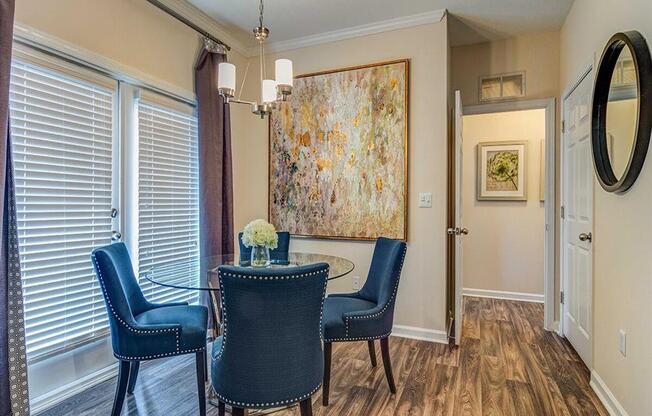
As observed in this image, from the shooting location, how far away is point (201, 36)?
3195 millimetres

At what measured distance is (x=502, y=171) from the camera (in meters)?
4.55

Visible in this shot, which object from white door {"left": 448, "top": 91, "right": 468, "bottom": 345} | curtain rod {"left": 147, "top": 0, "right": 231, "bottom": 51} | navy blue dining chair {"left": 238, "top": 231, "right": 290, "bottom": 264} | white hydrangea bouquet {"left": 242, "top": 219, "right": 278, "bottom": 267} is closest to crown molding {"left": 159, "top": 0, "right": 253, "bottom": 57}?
curtain rod {"left": 147, "top": 0, "right": 231, "bottom": 51}

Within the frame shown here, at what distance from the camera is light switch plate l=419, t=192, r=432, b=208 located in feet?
10.4

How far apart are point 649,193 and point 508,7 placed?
206cm

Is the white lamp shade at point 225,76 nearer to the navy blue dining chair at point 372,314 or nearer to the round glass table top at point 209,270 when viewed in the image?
the round glass table top at point 209,270

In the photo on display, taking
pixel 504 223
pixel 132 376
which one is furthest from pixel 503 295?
pixel 132 376

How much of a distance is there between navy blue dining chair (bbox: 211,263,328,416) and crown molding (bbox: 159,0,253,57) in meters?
2.51

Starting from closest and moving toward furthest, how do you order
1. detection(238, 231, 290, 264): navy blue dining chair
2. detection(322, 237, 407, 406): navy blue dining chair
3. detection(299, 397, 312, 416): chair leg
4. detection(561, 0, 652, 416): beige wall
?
detection(299, 397, 312, 416): chair leg
detection(561, 0, 652, 416): beige wall
detection(322, 237, 407, 406): navy blue dining chair
detection(238, 231, 290, 264): navy blue dining chair

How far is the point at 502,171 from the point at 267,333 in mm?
4085

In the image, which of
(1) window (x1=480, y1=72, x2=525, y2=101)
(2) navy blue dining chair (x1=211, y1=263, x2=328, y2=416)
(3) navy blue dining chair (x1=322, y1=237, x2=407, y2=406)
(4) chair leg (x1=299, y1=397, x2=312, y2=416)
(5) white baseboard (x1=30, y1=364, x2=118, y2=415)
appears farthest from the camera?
(1) window (x1=480, y1=72, x2=525, y2=101)

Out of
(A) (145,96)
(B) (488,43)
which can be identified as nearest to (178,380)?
(A) (145,96)

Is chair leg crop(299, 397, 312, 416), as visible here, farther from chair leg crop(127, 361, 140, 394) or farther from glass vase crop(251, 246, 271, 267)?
chair leg crop(127, 361, 140, 394)

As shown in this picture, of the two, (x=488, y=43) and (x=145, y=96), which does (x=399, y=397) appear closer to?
(x=145, y=96)

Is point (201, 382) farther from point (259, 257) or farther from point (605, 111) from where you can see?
point (605, 111)
